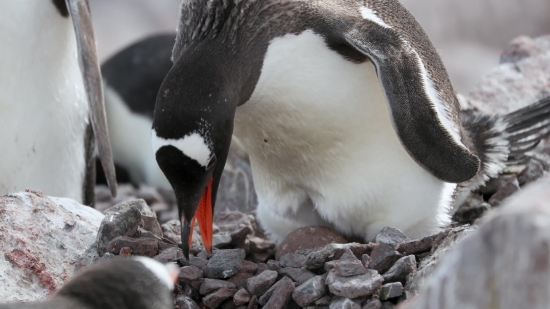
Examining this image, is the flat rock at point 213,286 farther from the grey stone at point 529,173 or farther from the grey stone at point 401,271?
the grey stone at point 529,173

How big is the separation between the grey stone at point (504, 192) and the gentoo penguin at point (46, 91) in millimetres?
1947

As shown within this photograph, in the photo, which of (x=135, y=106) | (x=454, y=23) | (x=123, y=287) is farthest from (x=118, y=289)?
(x=454, y=23)

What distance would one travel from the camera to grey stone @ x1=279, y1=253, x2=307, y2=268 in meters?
3.07

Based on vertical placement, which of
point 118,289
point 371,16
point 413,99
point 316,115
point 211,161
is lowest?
point 118,289

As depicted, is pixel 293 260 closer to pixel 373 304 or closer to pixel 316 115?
pixel 373 304

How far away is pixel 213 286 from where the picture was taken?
2.96 meters

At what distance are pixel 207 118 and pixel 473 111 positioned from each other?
270 cm

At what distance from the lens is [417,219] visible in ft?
12.2

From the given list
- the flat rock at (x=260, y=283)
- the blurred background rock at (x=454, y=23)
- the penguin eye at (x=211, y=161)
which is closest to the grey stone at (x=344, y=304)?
the flat rock at (x=260, y=283)

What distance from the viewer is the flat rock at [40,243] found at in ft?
9.48

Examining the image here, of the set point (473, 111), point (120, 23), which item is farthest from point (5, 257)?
point (120, 23)

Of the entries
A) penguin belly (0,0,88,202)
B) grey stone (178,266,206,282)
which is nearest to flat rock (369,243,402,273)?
grey stone (178,266,206,282)

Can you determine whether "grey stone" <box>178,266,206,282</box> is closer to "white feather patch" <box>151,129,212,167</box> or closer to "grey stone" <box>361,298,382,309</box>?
"white feather patch" <box>151,129,212,167</box>

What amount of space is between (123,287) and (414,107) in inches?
64.2
